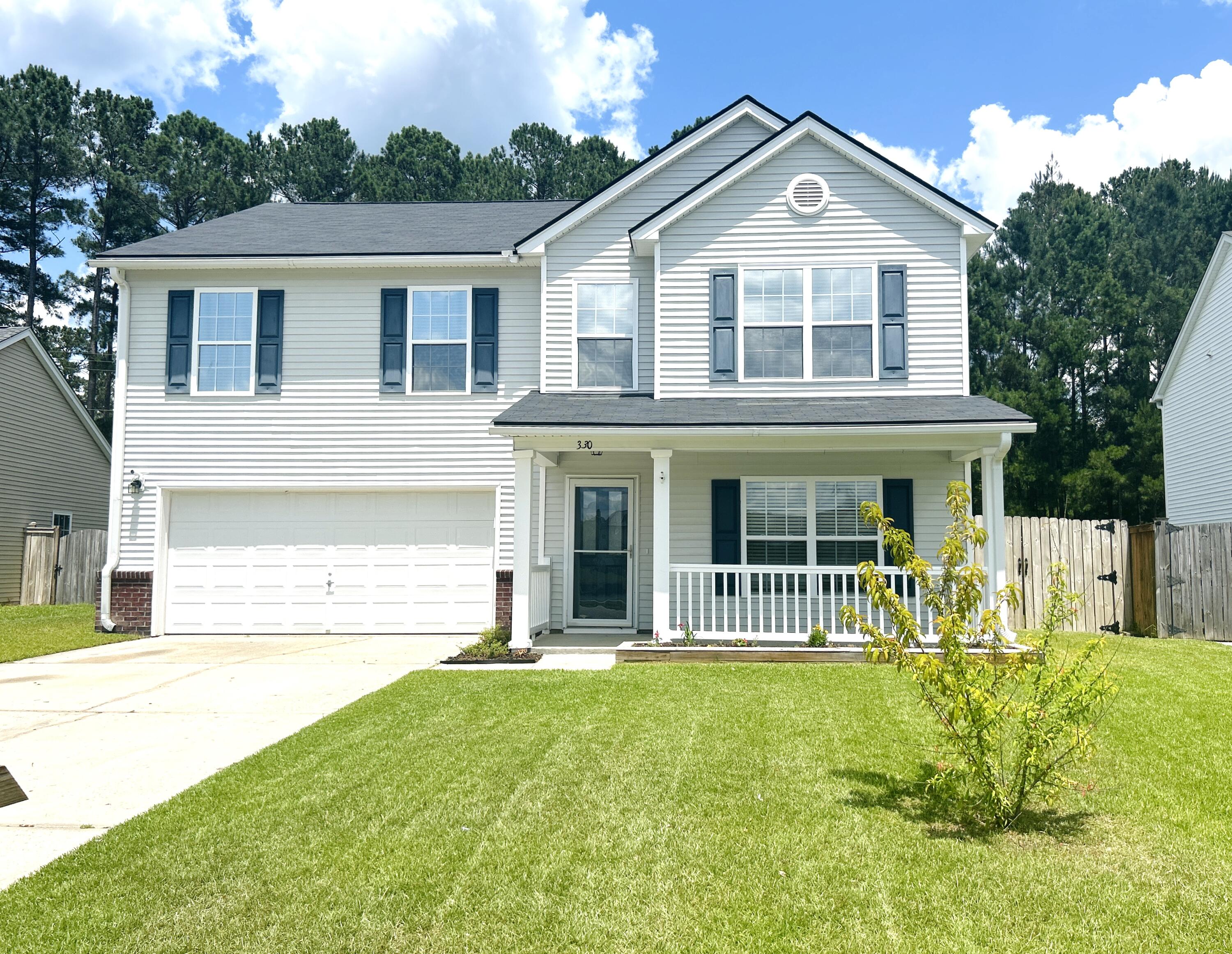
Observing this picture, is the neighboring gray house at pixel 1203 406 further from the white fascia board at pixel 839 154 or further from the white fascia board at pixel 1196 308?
the white fascia board at pixel 839 154

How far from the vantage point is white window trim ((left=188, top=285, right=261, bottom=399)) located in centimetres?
1441

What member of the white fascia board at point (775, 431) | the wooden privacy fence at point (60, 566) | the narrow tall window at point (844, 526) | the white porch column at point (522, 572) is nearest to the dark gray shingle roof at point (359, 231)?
the white fascia board at point (775, 431)

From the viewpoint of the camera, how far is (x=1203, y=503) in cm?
1909

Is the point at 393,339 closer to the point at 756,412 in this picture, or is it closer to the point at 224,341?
the point at 224,341

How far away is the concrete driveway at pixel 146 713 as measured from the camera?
5.38 metres

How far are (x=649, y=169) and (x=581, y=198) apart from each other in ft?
76.4

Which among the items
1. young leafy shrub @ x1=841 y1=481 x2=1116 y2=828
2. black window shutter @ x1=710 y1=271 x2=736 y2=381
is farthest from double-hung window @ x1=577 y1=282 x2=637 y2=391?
young leafy shrub @ x1=841 y1=481 x2=1116 y2=828

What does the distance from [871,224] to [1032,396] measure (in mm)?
19370

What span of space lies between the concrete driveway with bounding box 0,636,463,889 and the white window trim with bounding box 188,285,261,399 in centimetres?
381

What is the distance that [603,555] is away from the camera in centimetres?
1373

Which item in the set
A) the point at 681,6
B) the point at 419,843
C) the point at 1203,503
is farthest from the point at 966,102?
the point at 419,843

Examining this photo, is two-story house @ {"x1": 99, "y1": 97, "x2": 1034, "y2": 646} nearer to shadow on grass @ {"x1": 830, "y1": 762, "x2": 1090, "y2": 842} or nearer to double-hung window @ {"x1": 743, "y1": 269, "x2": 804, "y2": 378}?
double-hung window @ {"x1": 743, "y1": 269, "x2": 804, "y2": 378}

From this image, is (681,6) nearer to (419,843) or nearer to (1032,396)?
(419,843)

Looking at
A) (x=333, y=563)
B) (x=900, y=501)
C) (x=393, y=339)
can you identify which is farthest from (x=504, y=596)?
(x=900, y=501)
